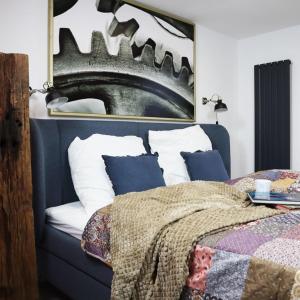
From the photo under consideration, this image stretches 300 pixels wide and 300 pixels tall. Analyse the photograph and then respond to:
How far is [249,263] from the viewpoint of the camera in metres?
1.07

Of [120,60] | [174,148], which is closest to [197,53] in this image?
[120,60]

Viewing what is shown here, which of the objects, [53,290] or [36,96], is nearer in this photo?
[53,290]

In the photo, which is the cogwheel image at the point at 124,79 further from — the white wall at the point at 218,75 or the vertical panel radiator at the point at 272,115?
the vertical panel radiator at the point at 272,115

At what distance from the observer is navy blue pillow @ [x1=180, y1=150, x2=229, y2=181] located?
262 cm

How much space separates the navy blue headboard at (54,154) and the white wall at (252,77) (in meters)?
1.93

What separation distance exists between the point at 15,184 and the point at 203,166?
59.0 inches

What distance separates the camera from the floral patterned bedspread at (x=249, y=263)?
99 centimetres

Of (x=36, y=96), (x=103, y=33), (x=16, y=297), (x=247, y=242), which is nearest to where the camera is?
(x=247, y=242)

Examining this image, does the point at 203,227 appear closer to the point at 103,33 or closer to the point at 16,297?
the point at 16,297

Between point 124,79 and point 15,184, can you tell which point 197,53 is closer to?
point 124,79

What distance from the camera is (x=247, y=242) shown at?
1165mm

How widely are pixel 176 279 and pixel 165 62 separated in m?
2.40

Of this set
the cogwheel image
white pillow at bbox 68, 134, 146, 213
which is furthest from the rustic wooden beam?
the cogwheel image

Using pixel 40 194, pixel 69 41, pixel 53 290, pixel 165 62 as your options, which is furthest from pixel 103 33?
pixel 53 290
